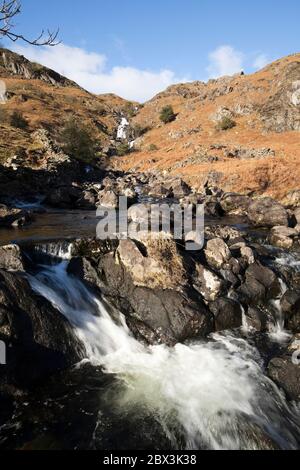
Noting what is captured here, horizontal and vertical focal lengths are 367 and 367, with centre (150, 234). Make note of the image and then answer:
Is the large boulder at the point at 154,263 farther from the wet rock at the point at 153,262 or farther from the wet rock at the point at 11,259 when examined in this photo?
the wet rock at the point at 11,259

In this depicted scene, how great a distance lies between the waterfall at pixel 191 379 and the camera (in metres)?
8.66

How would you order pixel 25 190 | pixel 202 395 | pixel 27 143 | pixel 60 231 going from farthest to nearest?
1. pixel 27 143
2. pixel 25 190
3. pixel 60 231
4. pixel 202 395

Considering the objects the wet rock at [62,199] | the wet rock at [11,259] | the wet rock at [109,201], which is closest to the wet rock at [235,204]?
the wet rock at [109,201]

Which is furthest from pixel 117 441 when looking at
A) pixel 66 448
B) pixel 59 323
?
pixel 59 323

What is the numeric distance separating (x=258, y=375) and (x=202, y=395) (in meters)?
2.14

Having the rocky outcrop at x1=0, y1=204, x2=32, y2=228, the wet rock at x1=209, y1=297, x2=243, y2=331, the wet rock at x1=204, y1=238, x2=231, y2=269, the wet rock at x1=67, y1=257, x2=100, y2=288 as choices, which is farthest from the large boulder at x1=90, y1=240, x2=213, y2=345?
the rocky outcrop at x1=0, y1=204, x2=32, y2=228

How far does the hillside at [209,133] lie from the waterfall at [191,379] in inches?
688

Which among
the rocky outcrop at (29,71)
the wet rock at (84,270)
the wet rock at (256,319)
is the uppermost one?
the rocky outcrop at (29,71)

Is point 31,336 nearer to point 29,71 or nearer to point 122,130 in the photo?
point 122,130

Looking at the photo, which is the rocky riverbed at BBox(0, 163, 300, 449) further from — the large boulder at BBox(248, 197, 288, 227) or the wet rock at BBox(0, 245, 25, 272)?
the large boulder at BBox(248, 197, 288, 227)

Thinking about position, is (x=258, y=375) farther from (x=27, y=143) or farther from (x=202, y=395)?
(x=27, y=143)

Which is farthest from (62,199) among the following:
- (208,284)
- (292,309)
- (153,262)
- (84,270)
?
(292,309)

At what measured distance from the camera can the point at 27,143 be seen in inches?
2205
